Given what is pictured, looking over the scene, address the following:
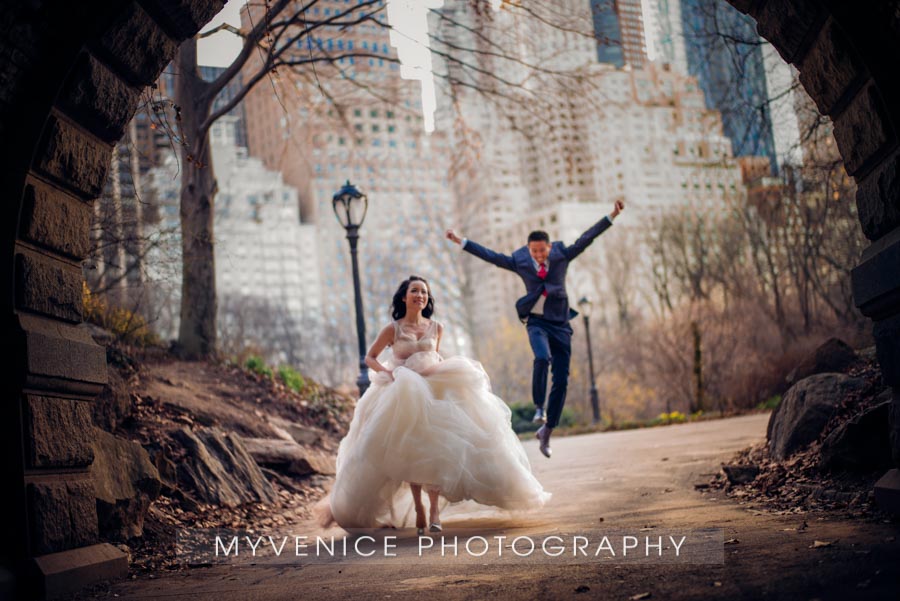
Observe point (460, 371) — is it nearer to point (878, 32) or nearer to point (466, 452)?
point (466, 452)

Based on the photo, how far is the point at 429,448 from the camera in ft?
24.2

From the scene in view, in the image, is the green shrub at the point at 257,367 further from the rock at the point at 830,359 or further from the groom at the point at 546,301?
the rock at the point at 830,359

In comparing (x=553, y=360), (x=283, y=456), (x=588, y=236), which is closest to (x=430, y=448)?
(x=553, y=360)

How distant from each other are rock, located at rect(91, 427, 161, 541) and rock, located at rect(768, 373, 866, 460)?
230 inches

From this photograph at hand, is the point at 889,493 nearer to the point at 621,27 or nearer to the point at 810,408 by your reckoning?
the point at 810,408

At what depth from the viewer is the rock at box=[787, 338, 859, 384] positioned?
1211cm

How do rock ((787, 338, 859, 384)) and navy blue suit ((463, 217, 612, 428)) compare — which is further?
rock ((787, 338, 859, 384))

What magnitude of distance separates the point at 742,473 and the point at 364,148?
1657 cm

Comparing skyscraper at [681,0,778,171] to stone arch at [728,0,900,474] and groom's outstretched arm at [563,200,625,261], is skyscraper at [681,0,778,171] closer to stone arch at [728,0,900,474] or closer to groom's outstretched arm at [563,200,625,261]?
groom's outstretched arm at [563,200,625,261]

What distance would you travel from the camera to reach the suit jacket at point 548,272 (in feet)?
30.8

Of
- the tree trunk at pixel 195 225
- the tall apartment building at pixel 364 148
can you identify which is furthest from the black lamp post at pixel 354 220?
the tree trunk at pixel 195 225

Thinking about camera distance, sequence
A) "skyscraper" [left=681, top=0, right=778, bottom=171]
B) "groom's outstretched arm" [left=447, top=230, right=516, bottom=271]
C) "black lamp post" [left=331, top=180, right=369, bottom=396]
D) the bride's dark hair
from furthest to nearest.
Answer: "black lamp post" [left=331, top=180, right=369, bottom=396], "skyscraper" [left=681, top=0, right=778, bottom=171], "groom's outstretched arm" [left=447, top=230, right=516, bottom=271], the bride's dark hair

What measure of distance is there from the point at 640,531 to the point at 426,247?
1812 inches

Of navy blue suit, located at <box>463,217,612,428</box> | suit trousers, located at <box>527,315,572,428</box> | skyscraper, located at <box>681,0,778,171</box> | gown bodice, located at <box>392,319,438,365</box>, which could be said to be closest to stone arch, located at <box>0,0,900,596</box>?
gown bodice, located at <box>392,319,438,365</box>
